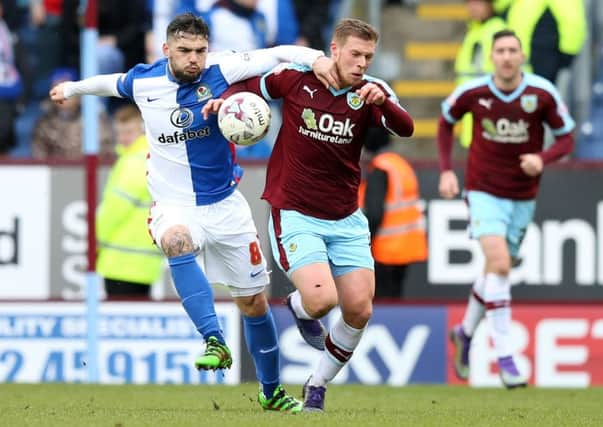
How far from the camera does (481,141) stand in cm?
1329

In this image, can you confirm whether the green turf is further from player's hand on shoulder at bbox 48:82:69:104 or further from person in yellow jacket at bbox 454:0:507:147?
person in yellow jacket at bbox 454:0:507:147

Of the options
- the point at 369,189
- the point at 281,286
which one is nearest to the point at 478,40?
the point at 369,189

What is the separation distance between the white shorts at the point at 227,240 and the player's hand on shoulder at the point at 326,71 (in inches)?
38.3

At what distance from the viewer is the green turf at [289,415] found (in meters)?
9.45

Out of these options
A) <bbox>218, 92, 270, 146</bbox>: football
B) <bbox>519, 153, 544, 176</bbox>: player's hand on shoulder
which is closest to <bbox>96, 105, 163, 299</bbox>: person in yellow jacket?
<bbox>519, 153, 544, 176</bbox>: player's hand on shoulder

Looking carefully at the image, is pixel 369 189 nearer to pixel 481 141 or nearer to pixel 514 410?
pixel 481 141

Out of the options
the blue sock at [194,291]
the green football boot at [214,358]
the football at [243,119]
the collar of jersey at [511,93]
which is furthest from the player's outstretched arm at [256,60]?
the collar of jersey at [511,93]

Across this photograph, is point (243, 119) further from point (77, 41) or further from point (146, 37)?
point (77, 41)

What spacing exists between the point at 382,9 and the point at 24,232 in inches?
224

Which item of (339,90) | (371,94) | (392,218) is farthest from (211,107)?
(392,218)

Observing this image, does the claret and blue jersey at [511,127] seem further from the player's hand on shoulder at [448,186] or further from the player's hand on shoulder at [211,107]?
the player's hand on shoulder at [211,107]

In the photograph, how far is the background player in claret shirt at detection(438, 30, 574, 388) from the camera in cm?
1308

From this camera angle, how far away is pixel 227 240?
1022cm

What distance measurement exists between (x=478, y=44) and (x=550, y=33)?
658 mm
